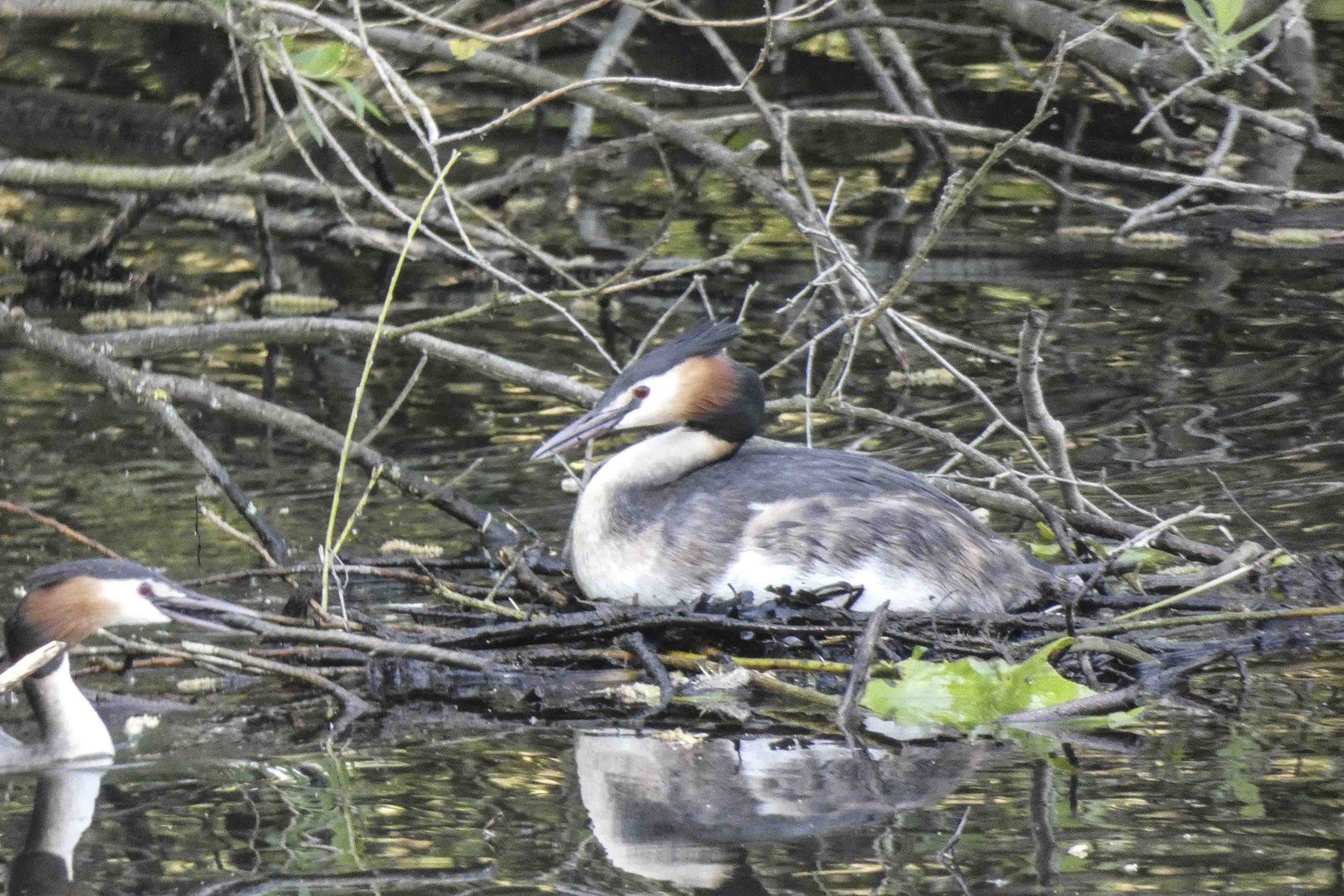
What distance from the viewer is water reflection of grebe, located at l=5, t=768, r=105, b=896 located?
4020 mm

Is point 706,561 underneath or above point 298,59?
underneath

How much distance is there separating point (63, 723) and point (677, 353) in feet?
6.59

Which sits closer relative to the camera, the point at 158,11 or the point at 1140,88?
the point at 158,11

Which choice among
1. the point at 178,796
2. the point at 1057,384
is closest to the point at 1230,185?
the point at 1057,384

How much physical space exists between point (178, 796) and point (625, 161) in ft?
29.2

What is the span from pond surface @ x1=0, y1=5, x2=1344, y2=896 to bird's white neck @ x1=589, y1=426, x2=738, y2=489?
2.94ft

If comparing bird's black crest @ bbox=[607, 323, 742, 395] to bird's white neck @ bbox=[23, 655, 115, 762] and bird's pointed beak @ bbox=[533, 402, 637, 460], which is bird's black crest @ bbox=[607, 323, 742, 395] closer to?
bird's pointed beak @ bbox=[533, 402, 637, 460]

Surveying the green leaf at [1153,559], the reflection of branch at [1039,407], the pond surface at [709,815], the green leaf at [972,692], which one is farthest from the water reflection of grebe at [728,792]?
the green leaf at [1153,559]

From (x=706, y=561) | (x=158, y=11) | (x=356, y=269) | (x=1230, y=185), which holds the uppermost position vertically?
(x=158, y=11)

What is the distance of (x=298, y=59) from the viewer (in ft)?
17.9

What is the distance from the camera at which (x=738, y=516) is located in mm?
5656

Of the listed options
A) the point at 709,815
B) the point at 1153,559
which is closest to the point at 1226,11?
the point at 1153,559

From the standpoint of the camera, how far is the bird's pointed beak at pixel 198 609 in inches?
205

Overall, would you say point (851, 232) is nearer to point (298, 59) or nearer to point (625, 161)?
point (625, 161)
